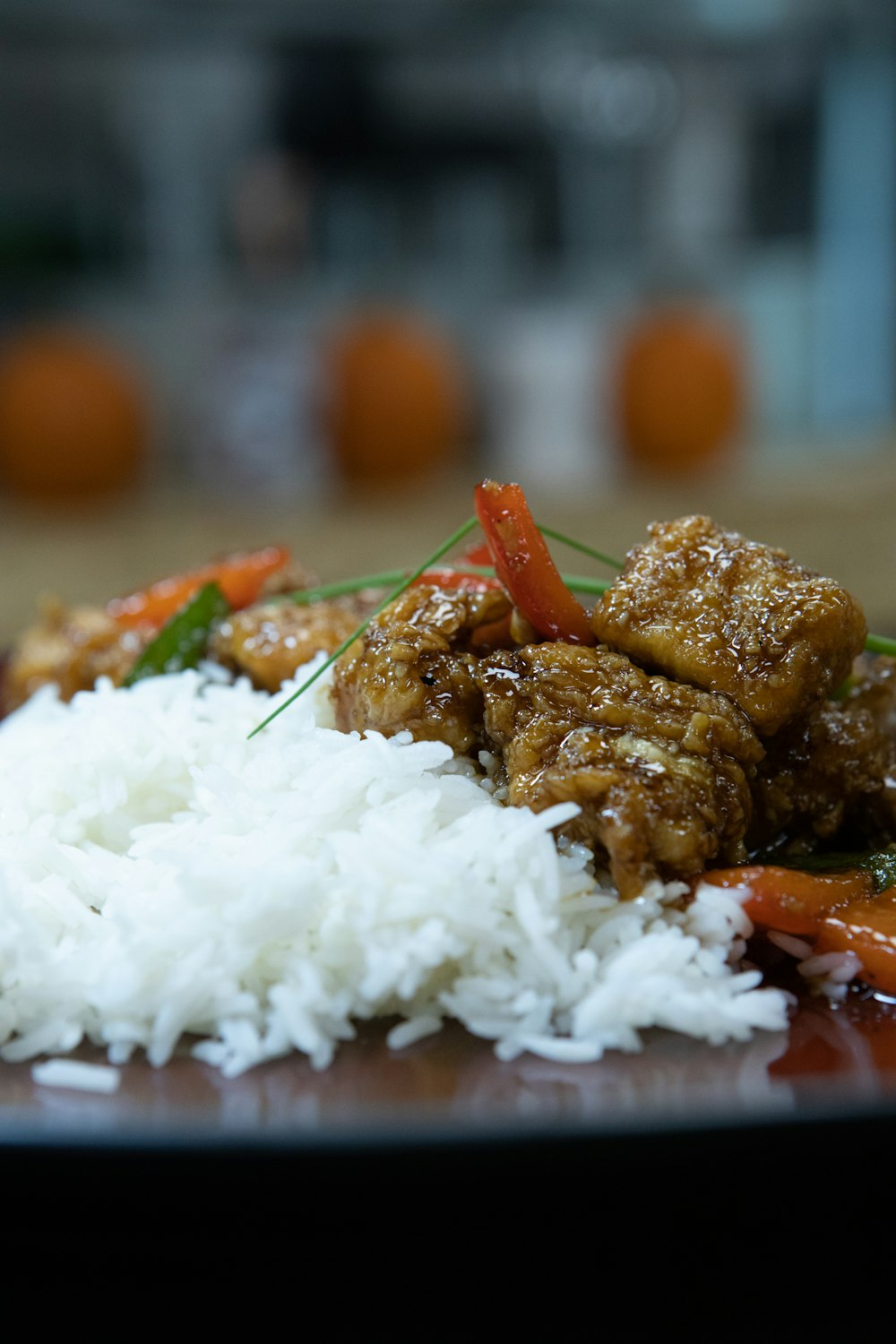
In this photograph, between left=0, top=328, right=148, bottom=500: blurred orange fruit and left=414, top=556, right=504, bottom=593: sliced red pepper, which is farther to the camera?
left=0, top=328, right=148, bottom=500: blurred orange fruit

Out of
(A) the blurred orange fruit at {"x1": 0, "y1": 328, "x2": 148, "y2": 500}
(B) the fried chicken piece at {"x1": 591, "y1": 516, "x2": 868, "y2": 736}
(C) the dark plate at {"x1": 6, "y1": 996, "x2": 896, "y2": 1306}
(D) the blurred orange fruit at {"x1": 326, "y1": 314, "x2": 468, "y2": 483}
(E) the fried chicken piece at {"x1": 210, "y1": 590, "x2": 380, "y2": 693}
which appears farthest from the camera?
(D) the blurred orange fruit at {"x1": 326, "y1": 314, "x2": 468, "y2": 483}

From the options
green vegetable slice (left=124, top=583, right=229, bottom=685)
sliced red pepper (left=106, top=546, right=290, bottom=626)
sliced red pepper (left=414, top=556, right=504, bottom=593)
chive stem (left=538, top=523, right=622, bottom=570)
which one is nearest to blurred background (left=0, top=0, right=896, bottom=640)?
sliced red pepper (left=106, top=546, right=290, bottom=626)

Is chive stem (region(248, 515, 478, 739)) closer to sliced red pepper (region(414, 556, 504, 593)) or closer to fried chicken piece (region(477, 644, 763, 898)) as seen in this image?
sliced red pepper (region(414, 556, 504, 593))

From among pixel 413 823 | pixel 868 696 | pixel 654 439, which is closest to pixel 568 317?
pixel 654 439

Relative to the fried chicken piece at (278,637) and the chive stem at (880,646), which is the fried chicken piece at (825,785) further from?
the fried chicken piece at (278,637)

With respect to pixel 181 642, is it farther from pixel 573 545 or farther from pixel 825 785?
pixel 825 785

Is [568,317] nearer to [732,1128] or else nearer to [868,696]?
[868,696]

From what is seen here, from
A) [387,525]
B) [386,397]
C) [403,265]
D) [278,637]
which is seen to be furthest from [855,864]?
[403,265]
